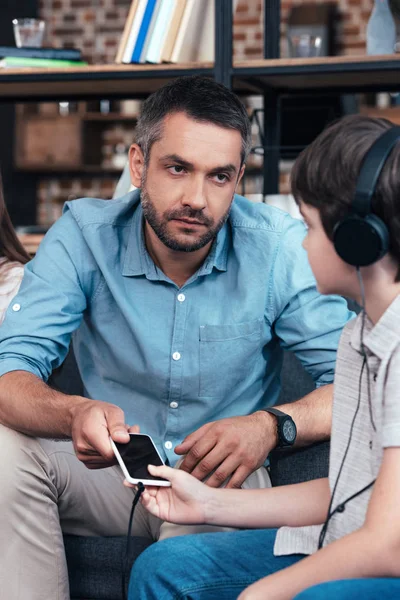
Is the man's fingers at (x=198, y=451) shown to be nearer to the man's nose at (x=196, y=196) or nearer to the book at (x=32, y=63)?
the man's nose at (x=196, y=196)

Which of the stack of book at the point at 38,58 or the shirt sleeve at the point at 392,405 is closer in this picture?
the shirt sleeve at the point at 392,405

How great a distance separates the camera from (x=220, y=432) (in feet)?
4.32

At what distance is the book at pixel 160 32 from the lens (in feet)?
7.62

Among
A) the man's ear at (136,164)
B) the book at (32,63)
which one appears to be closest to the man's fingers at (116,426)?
the man's ear at (136,164)

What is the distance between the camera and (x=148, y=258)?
1.61 meters

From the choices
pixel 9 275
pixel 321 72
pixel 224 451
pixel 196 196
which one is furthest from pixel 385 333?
pixel 321 72

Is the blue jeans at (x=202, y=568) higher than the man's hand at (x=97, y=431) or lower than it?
lower

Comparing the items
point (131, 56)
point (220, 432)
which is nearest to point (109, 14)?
point (131, 56)

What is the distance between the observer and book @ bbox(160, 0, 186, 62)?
7.63 ft

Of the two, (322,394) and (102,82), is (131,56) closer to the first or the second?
(102,82)

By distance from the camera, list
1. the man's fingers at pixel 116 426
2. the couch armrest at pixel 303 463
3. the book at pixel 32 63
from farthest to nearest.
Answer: the book at pixel 32 63
the couch armrest at pixel 303 463
the man's fingers at pixel 116 426

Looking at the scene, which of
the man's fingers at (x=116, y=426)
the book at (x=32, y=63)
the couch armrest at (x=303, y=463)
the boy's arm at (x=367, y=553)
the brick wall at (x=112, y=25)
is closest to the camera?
the boy's arm at (x=367, y=553)

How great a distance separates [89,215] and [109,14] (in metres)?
4.33

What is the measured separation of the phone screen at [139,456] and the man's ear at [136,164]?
58cm
